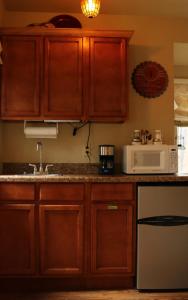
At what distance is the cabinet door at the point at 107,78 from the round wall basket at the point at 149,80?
38 cm

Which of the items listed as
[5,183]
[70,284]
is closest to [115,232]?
[70,284]

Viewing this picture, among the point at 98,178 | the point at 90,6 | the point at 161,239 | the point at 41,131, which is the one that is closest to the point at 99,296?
the point at 161,239

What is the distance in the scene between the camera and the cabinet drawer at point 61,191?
266 cm

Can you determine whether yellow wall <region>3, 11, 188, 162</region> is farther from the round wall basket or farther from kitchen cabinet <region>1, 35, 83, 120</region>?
kitchen cabinet <region>1, 35, 83, 120</region>

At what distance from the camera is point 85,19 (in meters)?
3.35

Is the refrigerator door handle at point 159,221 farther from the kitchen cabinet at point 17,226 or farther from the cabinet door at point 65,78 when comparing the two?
the cabinet door at point 65,78

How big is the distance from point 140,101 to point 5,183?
1683 millimetres

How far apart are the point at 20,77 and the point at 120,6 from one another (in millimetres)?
1327

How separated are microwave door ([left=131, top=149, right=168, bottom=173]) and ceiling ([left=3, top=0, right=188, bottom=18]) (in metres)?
1.56

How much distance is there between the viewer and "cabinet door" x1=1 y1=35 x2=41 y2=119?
9.70 ft

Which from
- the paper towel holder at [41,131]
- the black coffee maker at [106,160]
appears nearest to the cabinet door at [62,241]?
the black coffee maker at [106,160]

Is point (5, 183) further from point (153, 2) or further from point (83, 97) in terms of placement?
point (153, 2)

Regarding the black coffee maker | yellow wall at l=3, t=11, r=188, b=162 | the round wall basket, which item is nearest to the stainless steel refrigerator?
the black coffee maker

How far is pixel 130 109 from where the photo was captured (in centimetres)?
336
